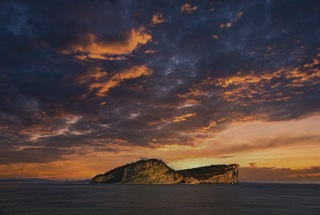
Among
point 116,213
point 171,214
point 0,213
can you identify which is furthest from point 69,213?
point 171,214

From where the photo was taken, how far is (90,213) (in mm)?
77875

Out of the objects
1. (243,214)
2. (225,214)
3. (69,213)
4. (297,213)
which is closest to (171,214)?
(225,214)

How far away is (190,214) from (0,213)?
49624 millimetres

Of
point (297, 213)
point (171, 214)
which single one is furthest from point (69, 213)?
point (297, 213)

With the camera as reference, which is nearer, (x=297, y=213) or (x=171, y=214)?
(x=171, y=214)

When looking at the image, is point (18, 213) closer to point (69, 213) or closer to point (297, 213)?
point (69, 213)

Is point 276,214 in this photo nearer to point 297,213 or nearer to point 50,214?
point 297,213

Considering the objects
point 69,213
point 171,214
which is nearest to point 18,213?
point 69,213

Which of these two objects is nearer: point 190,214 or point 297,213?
point 190,214

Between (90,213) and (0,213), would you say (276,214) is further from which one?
(0,213)

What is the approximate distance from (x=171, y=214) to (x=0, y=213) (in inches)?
1761

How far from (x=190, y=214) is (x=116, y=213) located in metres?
19.4

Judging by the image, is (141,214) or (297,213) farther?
(297,213)

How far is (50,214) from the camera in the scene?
252ft
